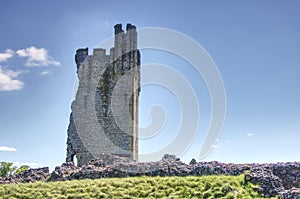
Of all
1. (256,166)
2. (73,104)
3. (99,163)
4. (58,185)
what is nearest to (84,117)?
(73,104)

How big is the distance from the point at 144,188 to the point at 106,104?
1477 cm

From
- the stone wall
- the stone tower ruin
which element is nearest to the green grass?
the stone wall

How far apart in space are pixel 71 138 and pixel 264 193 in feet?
55.9

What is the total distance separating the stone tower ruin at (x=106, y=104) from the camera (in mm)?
27547

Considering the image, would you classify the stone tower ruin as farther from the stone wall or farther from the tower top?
the stone wall

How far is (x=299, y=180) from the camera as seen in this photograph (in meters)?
14.6

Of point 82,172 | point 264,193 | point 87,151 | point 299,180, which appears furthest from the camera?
point 87,151

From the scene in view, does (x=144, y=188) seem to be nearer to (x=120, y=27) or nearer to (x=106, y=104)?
(x=106, y=104)

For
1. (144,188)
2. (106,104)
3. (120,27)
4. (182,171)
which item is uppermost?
(120,27)

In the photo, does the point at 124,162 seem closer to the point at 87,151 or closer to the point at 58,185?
the point at 58,185

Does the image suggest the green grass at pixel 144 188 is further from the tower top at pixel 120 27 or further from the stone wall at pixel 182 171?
the tower top at pixel 120 27

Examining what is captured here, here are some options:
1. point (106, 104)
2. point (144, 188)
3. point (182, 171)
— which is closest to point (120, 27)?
point (106, 104)

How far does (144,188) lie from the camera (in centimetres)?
1427

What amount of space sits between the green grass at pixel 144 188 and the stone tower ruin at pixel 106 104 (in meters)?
12.2
